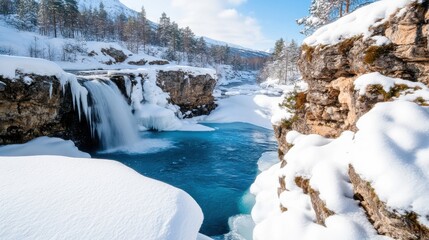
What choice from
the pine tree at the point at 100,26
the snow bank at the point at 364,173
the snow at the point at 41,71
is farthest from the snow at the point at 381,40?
the pine tree at the point at 100,26

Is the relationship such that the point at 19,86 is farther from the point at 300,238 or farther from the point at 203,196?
the point at 300,238

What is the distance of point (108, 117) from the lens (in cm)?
1781

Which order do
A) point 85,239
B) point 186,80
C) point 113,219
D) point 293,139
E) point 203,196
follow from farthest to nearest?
point 186,80, point 203,196, point 293,139, point 113,219, point 85,239

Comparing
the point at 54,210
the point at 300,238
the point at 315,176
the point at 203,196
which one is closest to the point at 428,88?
the point at 315,176

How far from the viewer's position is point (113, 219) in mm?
2816

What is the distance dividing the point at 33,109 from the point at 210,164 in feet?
31.3

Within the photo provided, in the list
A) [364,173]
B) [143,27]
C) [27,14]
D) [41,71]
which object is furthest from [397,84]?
[27,14]

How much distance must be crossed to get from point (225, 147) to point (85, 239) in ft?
52.6

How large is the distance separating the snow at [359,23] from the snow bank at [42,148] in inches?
470

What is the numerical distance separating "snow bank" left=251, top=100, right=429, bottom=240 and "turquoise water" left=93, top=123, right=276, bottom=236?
3.18 meters

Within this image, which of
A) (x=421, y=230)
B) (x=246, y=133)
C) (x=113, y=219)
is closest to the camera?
(x=113, y=219)

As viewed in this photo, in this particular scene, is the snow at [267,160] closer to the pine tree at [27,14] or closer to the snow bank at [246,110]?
the snow bank at [246,110]

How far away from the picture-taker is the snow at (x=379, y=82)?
5413 millimetres

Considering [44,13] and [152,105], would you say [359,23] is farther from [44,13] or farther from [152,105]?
[44,13]
